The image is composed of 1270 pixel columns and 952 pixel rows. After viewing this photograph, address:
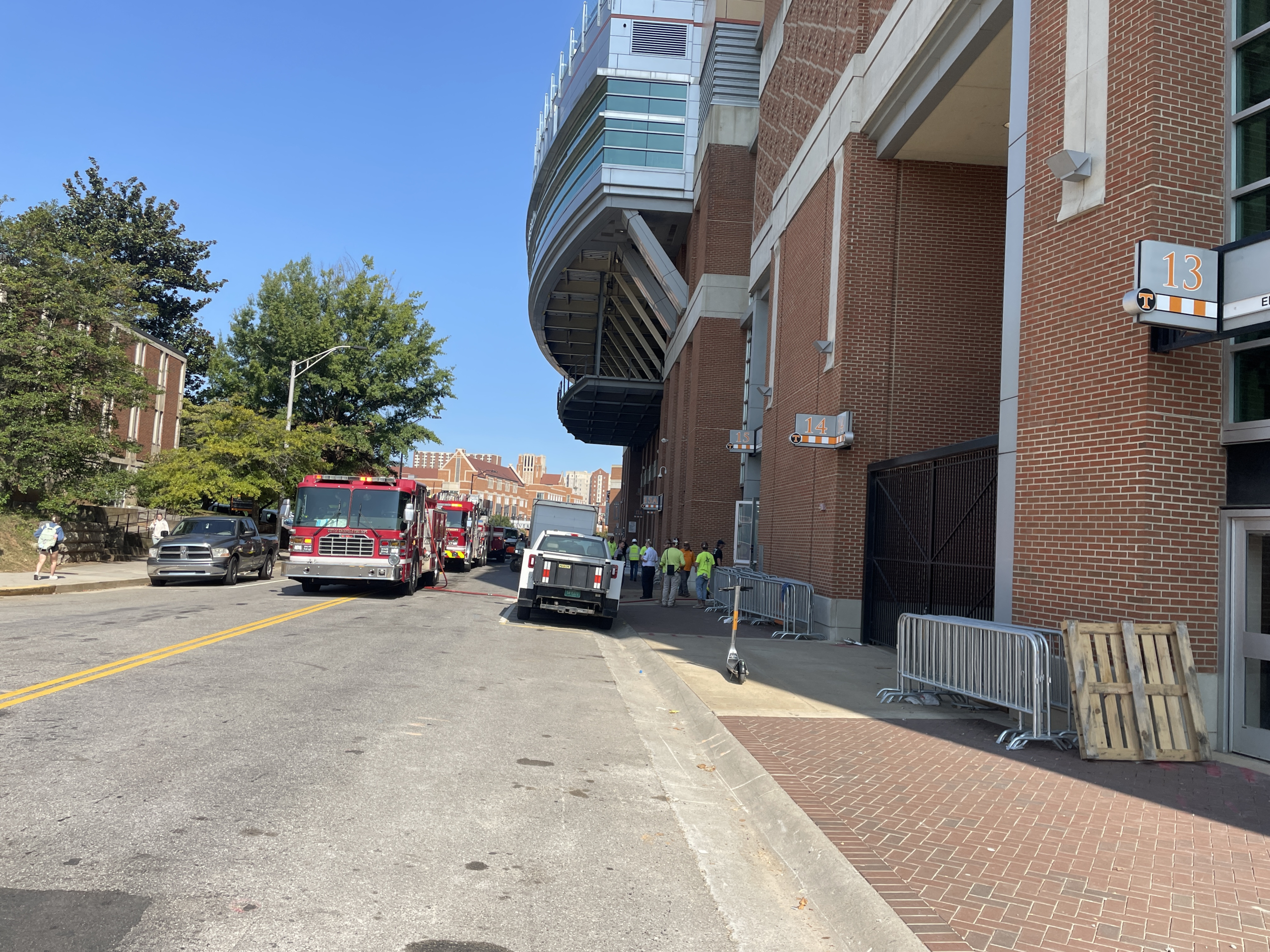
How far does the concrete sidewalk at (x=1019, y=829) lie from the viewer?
4.11 metres

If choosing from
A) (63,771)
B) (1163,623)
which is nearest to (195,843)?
(63,771)

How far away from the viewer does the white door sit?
8.00 meters

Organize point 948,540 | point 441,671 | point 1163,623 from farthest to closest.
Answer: point 948,540 → point 441,671 → point 1163,623

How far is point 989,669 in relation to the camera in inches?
350

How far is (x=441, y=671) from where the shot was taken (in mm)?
10883

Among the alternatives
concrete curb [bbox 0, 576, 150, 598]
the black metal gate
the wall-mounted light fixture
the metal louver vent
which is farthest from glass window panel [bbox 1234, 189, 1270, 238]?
the metal louver vent

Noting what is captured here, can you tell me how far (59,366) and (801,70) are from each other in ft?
68.2

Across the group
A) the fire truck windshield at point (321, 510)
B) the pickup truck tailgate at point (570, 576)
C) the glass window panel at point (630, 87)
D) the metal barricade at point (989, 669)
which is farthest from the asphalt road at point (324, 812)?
the glass window panel at point (630, 87)

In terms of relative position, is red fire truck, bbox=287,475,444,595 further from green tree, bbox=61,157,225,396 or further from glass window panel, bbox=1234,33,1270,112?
green tree, bbox=61,157,225,396

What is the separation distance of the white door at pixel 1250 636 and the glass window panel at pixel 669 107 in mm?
36422

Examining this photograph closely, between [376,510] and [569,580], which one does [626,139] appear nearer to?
[376,510]

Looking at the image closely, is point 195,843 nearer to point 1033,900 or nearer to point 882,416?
point 1033,900

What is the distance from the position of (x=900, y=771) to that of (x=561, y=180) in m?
45.3

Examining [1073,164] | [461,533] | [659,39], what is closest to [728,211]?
[659,39]
